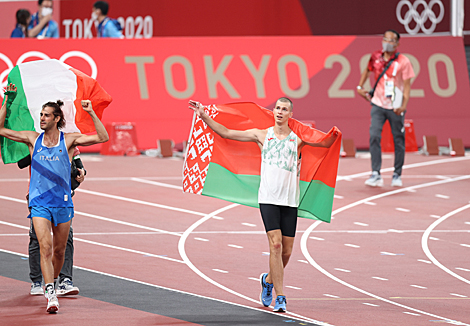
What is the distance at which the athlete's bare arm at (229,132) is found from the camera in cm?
871

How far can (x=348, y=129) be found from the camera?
20.7 m

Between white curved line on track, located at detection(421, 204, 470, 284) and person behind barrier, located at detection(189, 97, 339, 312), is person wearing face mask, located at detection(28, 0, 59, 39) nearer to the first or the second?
white curved line on track, located at detection(421, 204, 470, 284)

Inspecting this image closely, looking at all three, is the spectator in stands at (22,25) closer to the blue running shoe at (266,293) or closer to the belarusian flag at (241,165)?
the belarusian flag at (241,165)

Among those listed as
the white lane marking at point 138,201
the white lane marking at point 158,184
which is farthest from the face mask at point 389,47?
the white lane marking at point 138,201

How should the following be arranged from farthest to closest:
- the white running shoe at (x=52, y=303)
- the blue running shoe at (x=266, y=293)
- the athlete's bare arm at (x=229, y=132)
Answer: the athlete's bare arm at (x=229, y=132) < the blue running shoe at (x=266, y=293) < the white running shoe at (x=52, y=303)

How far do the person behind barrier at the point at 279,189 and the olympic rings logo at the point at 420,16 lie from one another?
18.9 meters

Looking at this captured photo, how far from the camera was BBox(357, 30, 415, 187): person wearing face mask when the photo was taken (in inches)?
622

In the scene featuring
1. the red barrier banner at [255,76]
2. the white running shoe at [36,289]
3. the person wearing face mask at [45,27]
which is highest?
the person wearing face mask at [45,27]

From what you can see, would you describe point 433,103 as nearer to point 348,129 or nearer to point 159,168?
point 348,129

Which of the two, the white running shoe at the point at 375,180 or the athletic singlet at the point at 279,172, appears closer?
the athletic singlet at the point at 279,172

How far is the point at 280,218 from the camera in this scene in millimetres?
8469

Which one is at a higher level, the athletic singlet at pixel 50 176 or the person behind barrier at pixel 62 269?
the athletic singlet at pixel 50 176

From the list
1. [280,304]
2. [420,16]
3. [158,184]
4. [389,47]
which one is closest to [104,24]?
[158,184]

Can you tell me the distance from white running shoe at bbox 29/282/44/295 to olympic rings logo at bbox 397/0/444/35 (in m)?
20.1
